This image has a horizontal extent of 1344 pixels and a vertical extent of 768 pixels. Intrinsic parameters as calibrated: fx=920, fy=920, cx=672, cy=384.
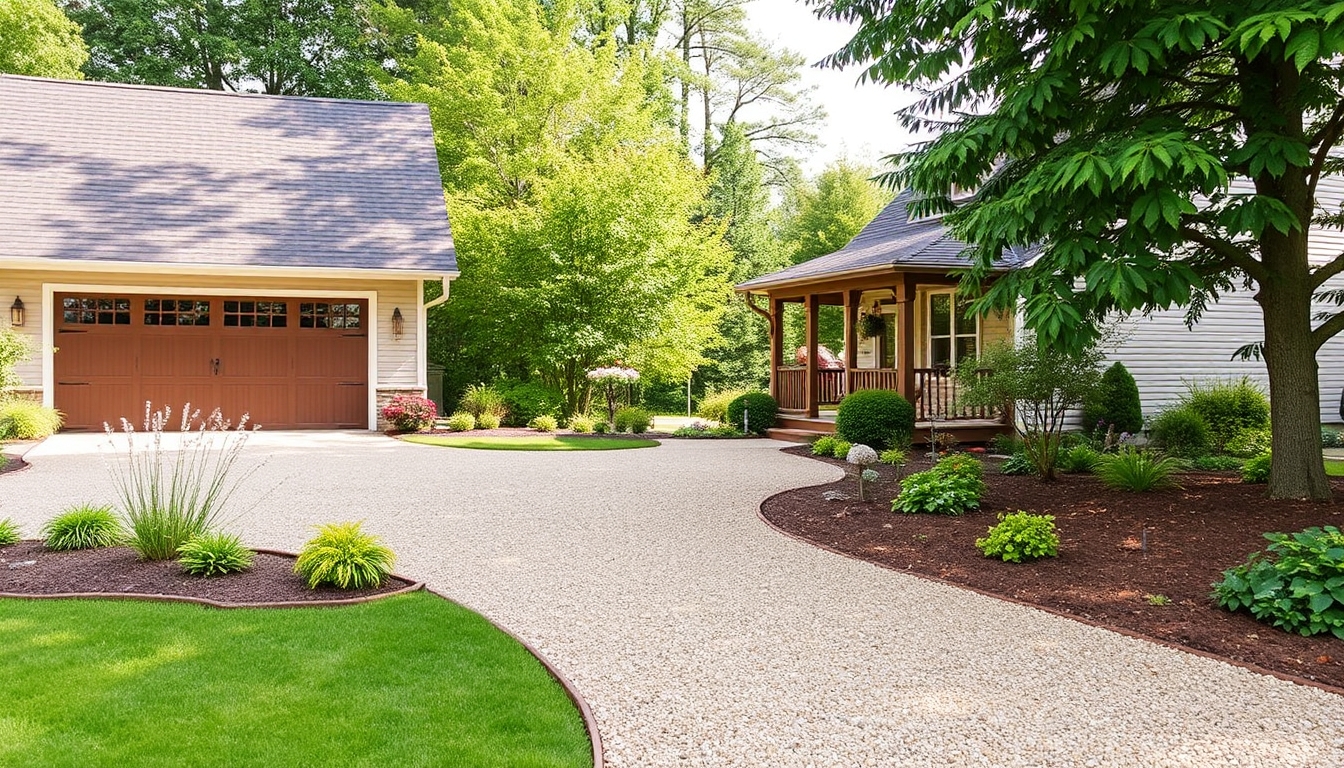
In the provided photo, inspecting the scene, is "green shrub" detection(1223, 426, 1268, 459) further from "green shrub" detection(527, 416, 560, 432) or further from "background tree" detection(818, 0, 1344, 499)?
"green shrub" detection(527, 416, 560, 432)

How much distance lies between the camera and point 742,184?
2767 centimetres

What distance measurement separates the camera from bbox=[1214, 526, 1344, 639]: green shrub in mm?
4172

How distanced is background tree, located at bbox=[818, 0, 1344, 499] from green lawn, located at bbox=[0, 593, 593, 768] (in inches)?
142

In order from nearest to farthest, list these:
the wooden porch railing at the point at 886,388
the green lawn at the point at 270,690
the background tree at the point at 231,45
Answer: the green lawn at the point at 270,690 → the wooden porch railing at the point at 886,388 → the background tree at the point at 231,45

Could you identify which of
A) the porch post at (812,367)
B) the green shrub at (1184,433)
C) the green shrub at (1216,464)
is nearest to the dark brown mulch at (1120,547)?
the green shrub at (1216,464)

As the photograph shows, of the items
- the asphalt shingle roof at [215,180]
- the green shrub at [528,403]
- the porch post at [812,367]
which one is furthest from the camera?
the green shrub at [528,403]

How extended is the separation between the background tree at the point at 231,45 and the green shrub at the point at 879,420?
745 inches

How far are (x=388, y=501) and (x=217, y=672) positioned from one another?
15.1 feet

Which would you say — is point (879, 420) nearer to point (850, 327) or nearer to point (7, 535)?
point (850, 327)

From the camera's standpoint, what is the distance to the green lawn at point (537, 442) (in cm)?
1312

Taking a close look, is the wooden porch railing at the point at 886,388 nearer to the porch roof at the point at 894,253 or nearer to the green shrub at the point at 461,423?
the porch roof at the point at 894,253

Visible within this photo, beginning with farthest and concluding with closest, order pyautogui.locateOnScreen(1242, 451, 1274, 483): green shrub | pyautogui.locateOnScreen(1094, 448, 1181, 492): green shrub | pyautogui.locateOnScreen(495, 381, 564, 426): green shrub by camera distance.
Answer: pyautogui.locateOnScreen(495, 381, 564, 426): green shrub
pyautogui.locateOnScreen(1242, 451, 1274, 483): green shrub
pyautogui.locateOnScreen(1094, 448, 1181, 492): green shrub

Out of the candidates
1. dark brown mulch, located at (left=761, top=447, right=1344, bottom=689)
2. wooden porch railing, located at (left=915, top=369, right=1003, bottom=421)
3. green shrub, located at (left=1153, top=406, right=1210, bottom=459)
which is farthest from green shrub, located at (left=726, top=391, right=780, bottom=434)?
dark brown mulch, located at (left=761, top=447, right=1344, bottom=689)

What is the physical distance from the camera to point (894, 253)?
13305 millimetres
